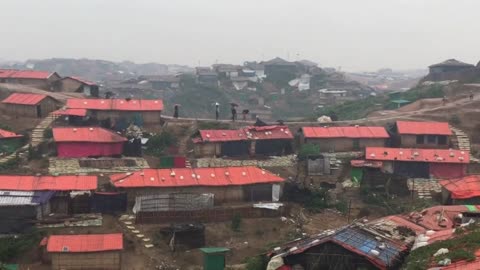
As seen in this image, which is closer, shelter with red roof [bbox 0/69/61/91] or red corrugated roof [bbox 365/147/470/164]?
red corrugated roof [bbox 365/147/470/164]

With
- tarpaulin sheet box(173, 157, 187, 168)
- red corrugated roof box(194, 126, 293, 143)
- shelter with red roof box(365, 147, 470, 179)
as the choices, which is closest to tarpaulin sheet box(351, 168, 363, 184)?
shelter with red roof box(365, 147, 470, 179)

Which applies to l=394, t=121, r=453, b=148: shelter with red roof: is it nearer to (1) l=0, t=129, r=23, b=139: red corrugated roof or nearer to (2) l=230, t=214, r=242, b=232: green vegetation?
(2) l=230, t=214, r=242, b=232: green vegetation

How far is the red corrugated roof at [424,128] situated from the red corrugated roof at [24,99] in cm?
3388

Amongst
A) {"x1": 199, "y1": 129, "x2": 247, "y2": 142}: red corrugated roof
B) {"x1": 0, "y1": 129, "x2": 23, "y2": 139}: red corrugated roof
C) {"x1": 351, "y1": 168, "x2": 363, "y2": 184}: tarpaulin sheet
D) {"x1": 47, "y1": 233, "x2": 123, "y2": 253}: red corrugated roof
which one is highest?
{"x1": 0, "y1": 129, "x2": 23, "y2": 139}: red corrugated roof

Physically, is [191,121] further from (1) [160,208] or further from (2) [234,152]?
(1) [160,208]

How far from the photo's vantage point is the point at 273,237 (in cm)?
3475

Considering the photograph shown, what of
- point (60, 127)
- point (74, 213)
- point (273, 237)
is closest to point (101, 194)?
point (74, 213)

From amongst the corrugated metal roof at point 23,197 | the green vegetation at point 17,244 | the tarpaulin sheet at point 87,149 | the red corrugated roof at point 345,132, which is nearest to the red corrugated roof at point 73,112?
the tarpaulin sheet at point 87,149

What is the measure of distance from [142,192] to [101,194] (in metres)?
2.71

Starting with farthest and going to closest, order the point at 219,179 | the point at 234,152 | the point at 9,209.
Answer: the point at 234,152 < the point at 219,179 < the point at 9,209

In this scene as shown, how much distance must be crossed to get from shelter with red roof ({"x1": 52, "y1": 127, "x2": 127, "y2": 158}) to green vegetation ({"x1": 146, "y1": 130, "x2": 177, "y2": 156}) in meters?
2.43

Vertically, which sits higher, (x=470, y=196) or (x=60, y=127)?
(x=60, y=127)

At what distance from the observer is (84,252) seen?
28.8 metres

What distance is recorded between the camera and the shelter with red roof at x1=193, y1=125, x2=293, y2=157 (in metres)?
46.6
